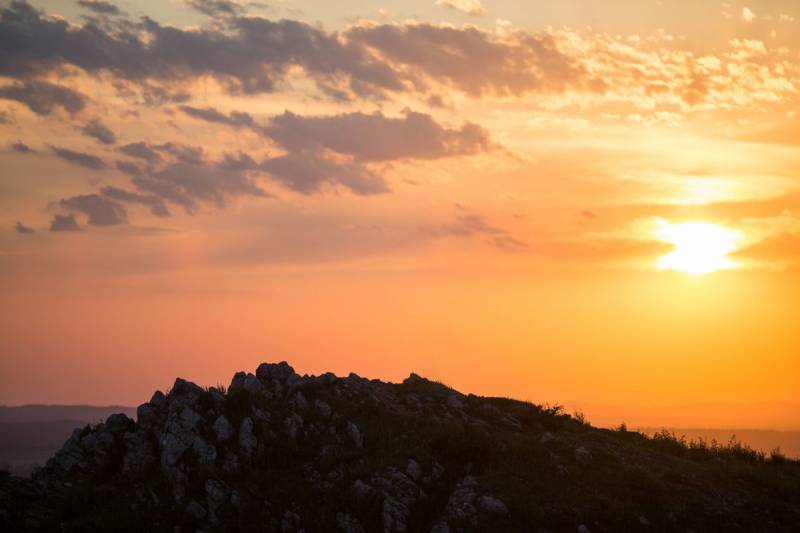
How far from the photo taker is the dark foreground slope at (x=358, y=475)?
30.8 metres

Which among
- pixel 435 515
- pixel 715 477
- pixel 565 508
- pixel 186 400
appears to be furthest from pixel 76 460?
pixel 715 477

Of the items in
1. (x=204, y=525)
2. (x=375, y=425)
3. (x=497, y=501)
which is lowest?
(x=204, y=525)

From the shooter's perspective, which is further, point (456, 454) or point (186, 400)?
point (186, 400)

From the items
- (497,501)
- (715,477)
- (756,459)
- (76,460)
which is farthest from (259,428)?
(756,459)

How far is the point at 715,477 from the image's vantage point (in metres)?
36.2

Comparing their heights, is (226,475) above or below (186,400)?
below

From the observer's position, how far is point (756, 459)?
40.8m

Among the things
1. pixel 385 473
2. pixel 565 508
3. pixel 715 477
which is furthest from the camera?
pixel 715 477

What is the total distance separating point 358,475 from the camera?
107ft

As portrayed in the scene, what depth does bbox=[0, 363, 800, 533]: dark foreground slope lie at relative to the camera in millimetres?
30797

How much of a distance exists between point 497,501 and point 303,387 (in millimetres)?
12631

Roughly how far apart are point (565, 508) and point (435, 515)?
15.6 ft

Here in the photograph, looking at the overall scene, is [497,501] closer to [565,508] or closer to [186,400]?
[565,508]

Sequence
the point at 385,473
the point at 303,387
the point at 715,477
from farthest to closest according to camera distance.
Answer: the point at 303,387 → the point at 715,477 → the point at 385,473
